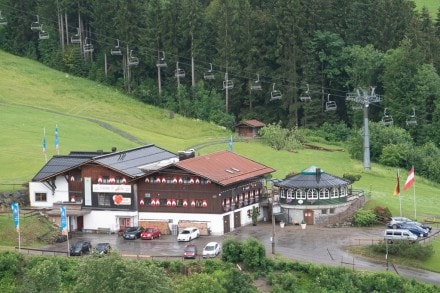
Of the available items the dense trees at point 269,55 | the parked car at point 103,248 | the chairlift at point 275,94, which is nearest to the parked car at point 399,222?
the parked car at point 103,248

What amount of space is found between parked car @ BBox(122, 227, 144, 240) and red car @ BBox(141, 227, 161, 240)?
0.43m

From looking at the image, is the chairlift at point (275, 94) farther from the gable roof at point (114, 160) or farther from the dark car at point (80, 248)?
the dark car at point (80, 248)

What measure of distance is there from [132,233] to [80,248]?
201 inches

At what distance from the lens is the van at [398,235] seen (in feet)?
227

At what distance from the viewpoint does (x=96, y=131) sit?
10438 centimetres

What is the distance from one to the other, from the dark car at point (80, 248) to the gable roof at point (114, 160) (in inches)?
291

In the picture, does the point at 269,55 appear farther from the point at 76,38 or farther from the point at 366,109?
the point at 366,109

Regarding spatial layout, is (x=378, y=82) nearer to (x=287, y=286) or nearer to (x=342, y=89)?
(x=342, y=89)

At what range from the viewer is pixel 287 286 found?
6378cm

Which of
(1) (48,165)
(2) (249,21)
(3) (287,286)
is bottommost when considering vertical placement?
(3) (287,286)

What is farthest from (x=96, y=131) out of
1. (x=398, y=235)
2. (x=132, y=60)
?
(x=398, y=235)

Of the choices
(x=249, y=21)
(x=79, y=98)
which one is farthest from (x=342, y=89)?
(x=79, y=98)

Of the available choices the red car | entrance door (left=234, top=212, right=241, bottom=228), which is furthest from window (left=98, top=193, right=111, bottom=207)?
entrance door (left=234, top=212, right=241, bottom=228)

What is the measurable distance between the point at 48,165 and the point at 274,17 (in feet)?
164
